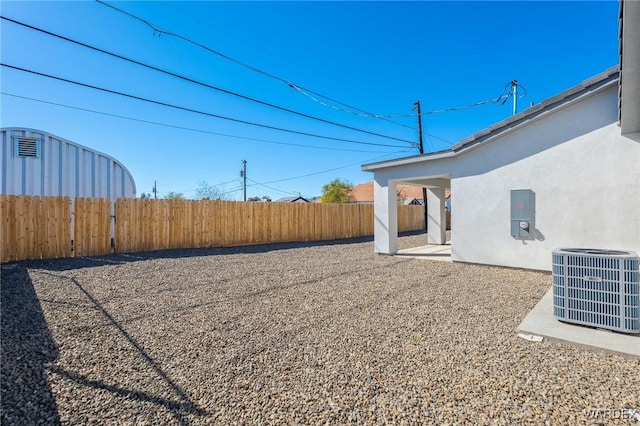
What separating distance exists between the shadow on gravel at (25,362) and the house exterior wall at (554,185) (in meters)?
8.35

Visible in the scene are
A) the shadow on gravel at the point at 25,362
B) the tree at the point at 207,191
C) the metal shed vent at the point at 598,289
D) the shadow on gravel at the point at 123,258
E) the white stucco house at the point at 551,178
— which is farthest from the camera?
the tree at the point at 207,191

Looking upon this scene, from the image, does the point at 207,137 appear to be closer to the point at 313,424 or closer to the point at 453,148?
the point at 453,148

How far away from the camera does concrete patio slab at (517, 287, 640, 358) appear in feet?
9.88

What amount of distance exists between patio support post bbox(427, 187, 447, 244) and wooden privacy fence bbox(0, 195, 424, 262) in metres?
4.65

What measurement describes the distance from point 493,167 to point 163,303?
787 cm

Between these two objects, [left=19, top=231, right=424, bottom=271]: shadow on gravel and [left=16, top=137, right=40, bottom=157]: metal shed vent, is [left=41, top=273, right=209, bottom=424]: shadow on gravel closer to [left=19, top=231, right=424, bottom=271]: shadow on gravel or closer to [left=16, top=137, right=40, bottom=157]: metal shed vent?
[left=19, top=231, right=424, bottom=271]: shadow on gravel

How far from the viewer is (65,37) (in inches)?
257

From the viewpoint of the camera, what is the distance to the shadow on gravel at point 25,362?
2.08m

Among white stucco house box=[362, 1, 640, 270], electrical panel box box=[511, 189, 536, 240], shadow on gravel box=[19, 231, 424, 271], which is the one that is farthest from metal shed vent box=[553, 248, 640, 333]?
shadow on gravel box=[19, 231, 424, 271]

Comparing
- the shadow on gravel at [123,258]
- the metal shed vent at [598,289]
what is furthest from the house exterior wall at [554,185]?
the shadow on gravel at [123,258]

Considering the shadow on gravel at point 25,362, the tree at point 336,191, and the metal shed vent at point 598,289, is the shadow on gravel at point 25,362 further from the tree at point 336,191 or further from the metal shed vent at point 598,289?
the tree at point 336,191

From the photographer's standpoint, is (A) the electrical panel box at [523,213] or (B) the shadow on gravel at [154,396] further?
(A) the electrical panel box at [523,213]

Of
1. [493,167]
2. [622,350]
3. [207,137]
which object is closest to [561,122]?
[493,167]

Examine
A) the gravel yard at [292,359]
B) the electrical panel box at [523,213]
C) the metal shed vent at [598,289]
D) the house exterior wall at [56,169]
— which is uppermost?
the house exterior wall at [56,169]
